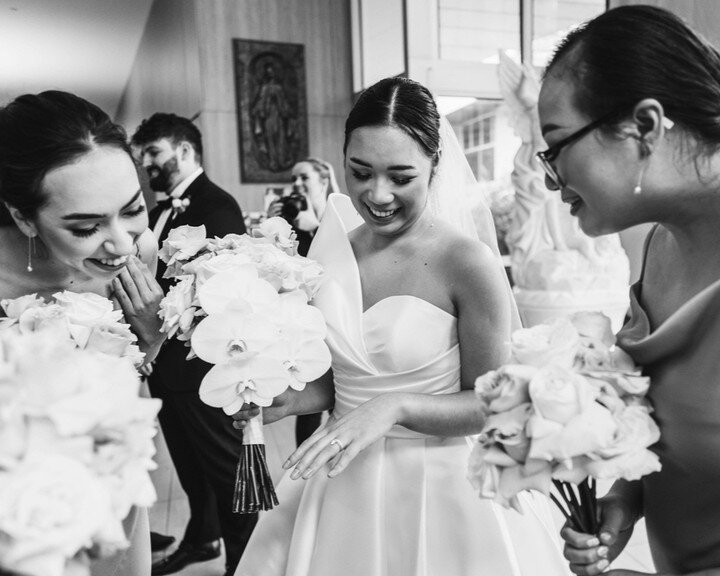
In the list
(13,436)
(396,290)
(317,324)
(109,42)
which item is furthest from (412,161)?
(109,42)

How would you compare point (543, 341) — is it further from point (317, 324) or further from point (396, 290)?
point (396, 290)

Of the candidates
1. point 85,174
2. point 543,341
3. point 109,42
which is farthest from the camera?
point 109,42

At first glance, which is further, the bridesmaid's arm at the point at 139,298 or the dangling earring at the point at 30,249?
the bridesmaid's arm at the point at 139,298

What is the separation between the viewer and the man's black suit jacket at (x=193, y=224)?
2.47 metres

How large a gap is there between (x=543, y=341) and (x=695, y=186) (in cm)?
30

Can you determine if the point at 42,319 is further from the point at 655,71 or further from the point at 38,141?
the point at 655,71

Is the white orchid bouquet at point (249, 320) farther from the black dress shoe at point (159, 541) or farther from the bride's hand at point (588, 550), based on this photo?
the black dress shoe at point (159, 541)

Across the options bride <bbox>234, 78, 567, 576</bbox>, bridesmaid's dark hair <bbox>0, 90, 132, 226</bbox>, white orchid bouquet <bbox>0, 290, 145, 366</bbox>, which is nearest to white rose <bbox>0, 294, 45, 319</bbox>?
white orchid bouquet <bbox>0, 290, 145, 366</bbox>

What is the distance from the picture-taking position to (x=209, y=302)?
1124mm

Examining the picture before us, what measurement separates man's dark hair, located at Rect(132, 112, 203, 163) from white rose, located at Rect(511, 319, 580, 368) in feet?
8.12

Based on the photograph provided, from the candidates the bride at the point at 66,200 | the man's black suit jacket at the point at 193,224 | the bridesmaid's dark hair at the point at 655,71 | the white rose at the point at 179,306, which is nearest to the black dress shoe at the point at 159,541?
the man's black suit jacket at the point at 193,224

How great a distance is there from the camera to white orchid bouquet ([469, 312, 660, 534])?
75 cm

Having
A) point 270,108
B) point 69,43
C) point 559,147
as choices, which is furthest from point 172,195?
point 69,43

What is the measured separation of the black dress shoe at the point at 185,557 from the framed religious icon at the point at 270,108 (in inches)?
176
